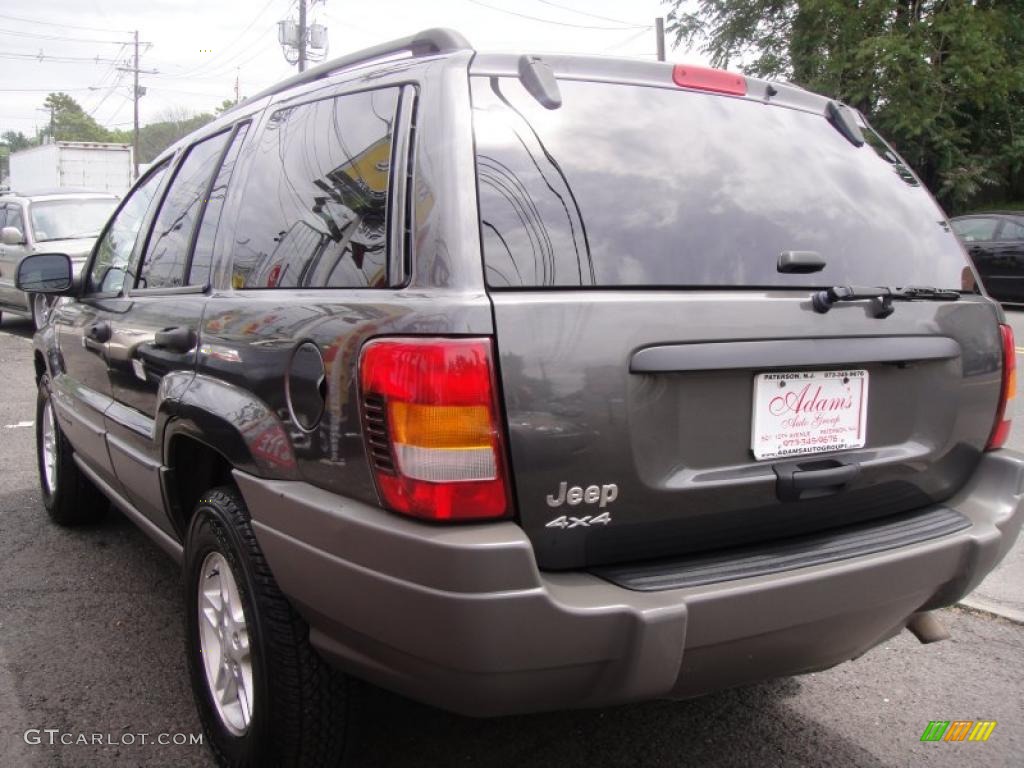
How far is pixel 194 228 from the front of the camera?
2.95 m

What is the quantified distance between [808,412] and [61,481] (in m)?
3.63

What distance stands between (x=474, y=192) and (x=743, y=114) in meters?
0.92

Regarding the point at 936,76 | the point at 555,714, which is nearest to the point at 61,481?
the point at 555,714

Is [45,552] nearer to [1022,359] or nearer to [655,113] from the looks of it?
[655,113]

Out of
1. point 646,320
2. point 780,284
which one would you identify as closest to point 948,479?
point 780,284

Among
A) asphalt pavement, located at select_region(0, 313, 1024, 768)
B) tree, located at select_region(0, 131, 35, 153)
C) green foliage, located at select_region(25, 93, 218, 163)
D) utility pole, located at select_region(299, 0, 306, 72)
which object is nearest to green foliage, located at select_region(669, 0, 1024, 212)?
utility pole, located at select_region(299, 0, 306, 72)

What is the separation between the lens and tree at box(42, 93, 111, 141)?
95875 millimetres

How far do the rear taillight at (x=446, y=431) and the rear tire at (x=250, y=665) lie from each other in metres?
0.60

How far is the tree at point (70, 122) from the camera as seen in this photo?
315 feet

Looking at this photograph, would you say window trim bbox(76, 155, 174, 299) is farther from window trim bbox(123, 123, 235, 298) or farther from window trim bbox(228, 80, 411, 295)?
window trim bbox(228, 80, 411, 295)

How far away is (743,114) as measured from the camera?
7.78 ft

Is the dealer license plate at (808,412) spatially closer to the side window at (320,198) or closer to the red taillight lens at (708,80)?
the red taillight lens at (708,80)

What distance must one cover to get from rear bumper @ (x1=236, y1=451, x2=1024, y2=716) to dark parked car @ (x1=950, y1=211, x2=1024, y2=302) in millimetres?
12719

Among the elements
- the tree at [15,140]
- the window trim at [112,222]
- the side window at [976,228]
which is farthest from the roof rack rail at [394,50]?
the tree at [15,140]
